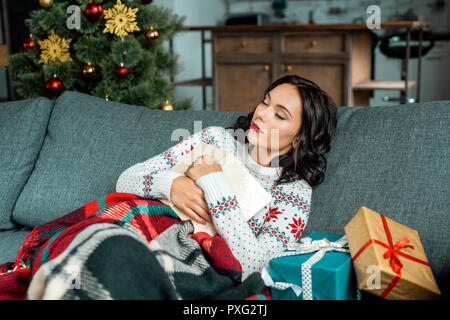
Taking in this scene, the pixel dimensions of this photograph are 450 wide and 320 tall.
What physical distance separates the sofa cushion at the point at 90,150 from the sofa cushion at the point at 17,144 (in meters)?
0.03

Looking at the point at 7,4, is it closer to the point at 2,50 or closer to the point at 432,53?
the point at 2,50

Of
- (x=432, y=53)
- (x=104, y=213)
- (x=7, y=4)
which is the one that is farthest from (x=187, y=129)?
(x=432, y=53)

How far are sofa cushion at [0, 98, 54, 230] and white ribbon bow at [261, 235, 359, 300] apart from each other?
0.95m

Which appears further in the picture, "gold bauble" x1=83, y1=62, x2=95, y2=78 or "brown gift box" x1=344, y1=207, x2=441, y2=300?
"gold bauble" x1=83, y1=62, x2=95, y2=78

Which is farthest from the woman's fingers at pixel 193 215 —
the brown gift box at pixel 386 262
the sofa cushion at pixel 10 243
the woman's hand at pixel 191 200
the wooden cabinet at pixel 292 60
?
the wooden cabinet at pixel 292 60

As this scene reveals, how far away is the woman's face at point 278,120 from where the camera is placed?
3.86 ft

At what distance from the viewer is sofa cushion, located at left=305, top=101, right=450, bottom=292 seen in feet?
3.49

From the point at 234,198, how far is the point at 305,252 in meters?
Answer: 0.21

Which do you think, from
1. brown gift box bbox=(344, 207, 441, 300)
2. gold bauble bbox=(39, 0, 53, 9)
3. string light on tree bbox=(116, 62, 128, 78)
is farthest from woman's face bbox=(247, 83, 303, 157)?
gold bauble bbox=(39, 0, 53, 9)

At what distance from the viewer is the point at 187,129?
145cm

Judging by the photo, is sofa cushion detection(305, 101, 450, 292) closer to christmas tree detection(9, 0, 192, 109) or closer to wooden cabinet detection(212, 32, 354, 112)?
christmas tree detection(9, 0, 192, 109)

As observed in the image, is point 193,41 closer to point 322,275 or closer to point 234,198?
point 234,198

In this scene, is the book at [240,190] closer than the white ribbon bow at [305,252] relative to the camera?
No

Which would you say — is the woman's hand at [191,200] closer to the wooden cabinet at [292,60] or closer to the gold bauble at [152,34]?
the gold bauble at [152,34]
